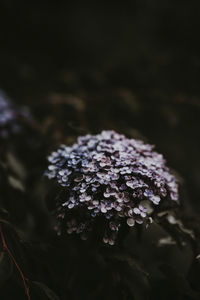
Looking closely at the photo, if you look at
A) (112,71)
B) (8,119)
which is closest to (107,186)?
(8,119)

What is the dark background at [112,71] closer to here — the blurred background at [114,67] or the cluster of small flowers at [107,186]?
the blurred background at [114,67]

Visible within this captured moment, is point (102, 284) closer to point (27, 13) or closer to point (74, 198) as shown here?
point (74, 198)

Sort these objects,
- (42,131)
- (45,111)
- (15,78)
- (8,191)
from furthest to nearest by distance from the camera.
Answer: (15,78) < (45,111) < (42,131) < (8,191)

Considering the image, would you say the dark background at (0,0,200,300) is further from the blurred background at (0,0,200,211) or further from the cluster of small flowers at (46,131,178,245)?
the cluster of small flowers at (46,131,178,245)

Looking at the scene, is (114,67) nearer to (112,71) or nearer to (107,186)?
(112,71)

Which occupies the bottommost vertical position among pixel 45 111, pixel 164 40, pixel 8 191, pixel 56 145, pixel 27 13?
pixel 8 191

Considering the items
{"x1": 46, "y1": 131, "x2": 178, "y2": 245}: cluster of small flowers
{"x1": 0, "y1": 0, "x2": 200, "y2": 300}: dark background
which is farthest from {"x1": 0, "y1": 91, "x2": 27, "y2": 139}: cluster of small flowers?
{"x1": 46, "y1": 131, "x2": 178, "y2": 245}: cluster of small flowers

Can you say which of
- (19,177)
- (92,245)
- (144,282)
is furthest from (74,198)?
(19,177)
